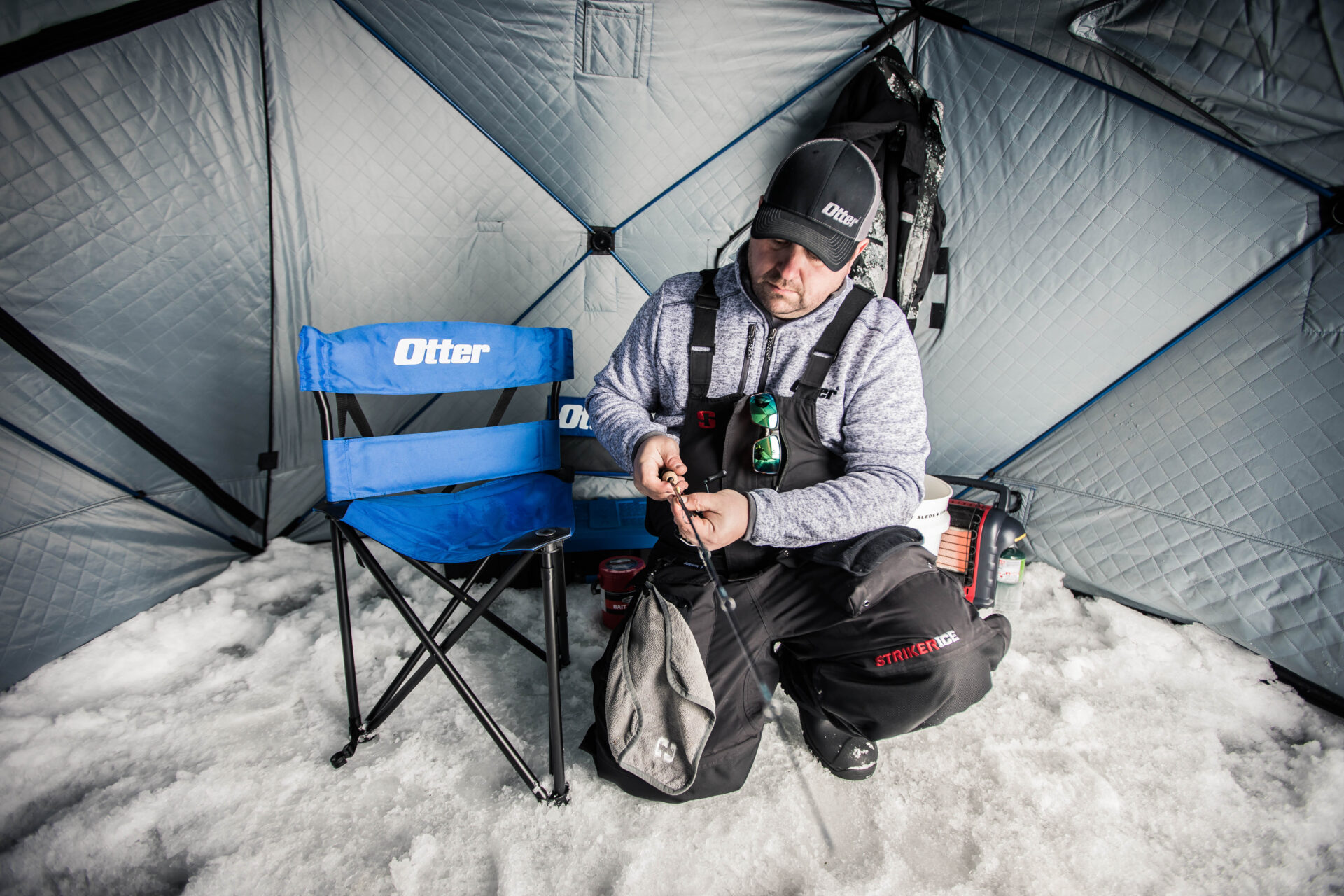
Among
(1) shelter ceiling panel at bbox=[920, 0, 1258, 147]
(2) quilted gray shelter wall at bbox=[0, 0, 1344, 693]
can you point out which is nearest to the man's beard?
(2) quilted gray shelter wall at bbox=[0, 0, 1344, 693]

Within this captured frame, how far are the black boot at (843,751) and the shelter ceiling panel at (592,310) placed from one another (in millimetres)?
1479

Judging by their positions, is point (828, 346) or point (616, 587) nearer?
point (828, 346)

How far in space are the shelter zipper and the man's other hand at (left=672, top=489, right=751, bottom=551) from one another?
12.7 inches

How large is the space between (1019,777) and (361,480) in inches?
Result: 69.5

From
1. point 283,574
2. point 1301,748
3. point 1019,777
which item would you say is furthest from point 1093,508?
point 283,574

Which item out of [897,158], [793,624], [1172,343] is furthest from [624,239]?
[1172,343]

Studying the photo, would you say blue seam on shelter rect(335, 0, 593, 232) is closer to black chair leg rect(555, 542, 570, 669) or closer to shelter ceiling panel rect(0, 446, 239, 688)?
black chair leg rect(555, 542, 570, 669)

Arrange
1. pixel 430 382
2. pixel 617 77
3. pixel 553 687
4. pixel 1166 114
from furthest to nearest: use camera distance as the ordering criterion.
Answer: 1. pixel 617 77
2. pixel 1166 114
3. pixel 430 382
4. pixel 553 687

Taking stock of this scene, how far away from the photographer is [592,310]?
238 centimetres

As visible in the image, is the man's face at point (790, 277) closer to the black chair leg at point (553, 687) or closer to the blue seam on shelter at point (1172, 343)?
the black chair leg at point (553, 687)

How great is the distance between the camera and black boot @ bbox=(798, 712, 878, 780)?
141 cm

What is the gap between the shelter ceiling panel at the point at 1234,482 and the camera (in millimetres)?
1781

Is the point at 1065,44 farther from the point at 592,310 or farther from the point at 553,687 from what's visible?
the point at 553,687

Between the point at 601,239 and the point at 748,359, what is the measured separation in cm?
114
